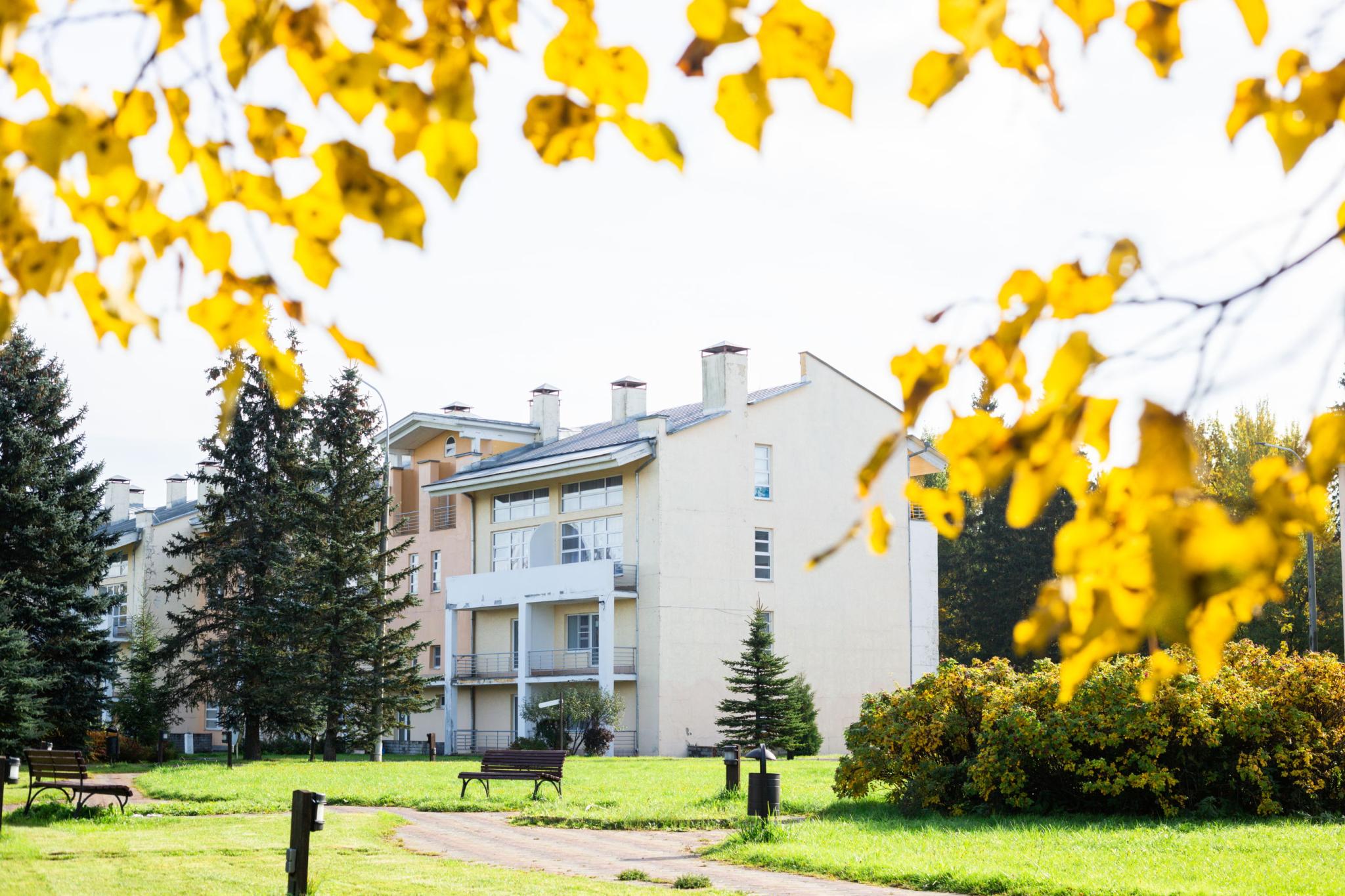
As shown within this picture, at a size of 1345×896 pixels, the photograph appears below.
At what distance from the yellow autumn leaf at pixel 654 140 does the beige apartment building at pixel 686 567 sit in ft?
129

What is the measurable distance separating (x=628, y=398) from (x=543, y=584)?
32.6 ft

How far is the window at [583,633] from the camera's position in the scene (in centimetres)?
4550

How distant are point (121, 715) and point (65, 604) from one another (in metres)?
5.21

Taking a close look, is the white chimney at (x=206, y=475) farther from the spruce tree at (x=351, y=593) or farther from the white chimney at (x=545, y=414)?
the white chimney at (x=545, y=414)

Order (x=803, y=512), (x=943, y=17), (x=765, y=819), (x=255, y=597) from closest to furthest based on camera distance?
(x=943, y=17) < (x=765, y=819) < (x=255, y=597) < (x=803, y=512)

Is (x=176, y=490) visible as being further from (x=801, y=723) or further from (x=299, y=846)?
(x=299, y=846)

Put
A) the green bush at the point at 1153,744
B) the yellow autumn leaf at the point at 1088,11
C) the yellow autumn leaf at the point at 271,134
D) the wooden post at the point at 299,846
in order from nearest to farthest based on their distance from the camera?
the yellow autumn leaf at the point at 1088,11
the yellow autumn leaf at the point at 271,134
the wooden post at the point at 299,846
the green bush at the point at 1153,744

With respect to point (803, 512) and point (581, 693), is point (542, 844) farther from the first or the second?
point (803, 512)

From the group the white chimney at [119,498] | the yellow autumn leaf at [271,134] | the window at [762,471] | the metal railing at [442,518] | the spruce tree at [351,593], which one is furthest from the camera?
the white chimney at [119,498]

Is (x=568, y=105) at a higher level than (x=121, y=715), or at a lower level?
higher

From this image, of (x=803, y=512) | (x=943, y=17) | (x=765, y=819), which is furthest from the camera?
(x=803, y=512)

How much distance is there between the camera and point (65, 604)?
39.8m

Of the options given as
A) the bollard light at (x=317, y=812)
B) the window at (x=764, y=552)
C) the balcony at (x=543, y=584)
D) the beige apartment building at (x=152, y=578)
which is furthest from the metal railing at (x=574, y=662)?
the bollard light at (x=317, y=812)

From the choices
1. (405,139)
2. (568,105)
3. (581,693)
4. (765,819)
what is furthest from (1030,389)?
(581,693)
